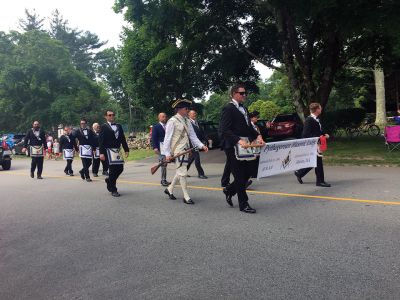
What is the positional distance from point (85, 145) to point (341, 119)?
51.2 feet

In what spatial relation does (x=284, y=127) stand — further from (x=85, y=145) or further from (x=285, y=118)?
(x=85, y=145)

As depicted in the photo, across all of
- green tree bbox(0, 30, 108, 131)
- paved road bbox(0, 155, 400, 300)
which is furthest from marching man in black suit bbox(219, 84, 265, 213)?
green tree bbox(0, 30, 108, 131)

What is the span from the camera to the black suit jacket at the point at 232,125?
591 cm

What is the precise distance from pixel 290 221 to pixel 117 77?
194 ft

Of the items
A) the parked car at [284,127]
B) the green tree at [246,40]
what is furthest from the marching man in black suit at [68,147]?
the parked car at [284,127]

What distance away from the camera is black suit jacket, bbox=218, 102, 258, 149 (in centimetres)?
591

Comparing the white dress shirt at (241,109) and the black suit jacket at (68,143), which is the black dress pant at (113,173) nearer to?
the white dress shirt at (241,109)

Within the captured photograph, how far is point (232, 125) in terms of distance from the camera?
5.96 m

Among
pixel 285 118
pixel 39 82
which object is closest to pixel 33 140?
pixel 285 118

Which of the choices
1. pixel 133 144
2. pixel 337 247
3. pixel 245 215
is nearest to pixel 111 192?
pixel 245 215

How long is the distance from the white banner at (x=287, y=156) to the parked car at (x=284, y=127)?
51.1ft

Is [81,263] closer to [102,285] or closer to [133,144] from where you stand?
[102,285]

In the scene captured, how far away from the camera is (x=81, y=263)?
417cm

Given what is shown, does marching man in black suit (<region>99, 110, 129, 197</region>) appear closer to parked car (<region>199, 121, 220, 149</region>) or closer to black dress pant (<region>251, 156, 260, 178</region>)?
black dress pant (<region>251, 156, 260, 178</region>)
